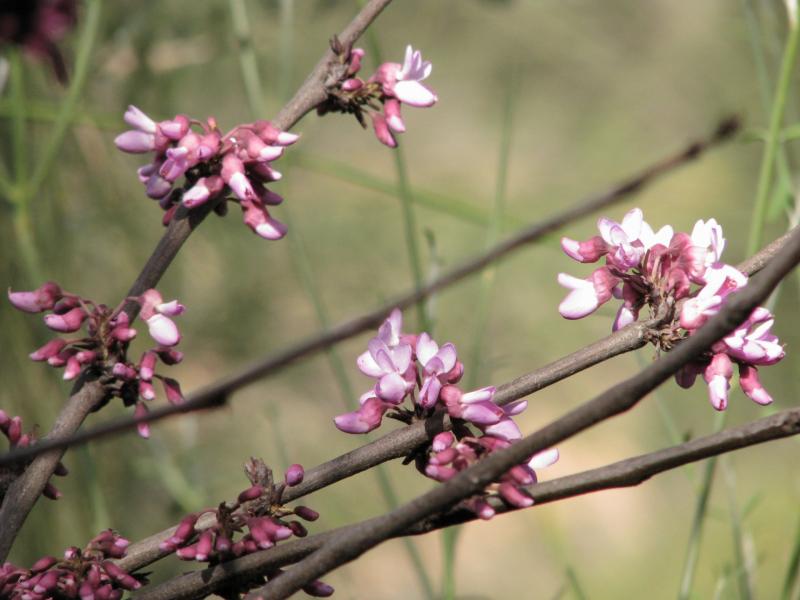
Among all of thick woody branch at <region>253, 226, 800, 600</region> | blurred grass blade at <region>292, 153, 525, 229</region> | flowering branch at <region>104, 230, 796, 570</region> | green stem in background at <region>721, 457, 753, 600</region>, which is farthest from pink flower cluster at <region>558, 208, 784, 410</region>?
blurred grass blade at <region>292, 153, 525, 229</region>

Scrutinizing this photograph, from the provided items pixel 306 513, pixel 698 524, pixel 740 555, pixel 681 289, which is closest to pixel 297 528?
pixel 306 513

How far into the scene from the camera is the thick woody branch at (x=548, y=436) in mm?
371

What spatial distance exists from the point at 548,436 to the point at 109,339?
27cm

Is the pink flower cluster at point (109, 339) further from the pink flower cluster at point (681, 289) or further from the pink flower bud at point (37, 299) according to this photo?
the pink flower cluster at point (681, 289)

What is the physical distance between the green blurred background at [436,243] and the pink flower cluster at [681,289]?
60 cm

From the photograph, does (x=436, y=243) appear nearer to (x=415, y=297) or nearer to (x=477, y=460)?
(x=477, y=460)

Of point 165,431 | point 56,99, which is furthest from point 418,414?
point 165,431

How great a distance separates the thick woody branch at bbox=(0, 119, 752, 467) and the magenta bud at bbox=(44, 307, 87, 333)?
19 centimetres

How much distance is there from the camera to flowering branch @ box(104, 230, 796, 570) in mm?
516

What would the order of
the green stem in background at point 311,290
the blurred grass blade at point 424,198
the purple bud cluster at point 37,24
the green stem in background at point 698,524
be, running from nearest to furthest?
1. the purple bud cluster at point 37,24
2. the green stem in background at point 698,524
3. the green stem in background at point 311,290
4. the blurred grass blade at point 424,198

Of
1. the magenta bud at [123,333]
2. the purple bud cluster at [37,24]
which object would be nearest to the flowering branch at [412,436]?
the magenta bud at [123,333]

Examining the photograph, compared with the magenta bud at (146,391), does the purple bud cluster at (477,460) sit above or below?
below

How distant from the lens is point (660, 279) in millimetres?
562

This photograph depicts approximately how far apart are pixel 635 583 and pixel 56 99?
1.29 meters
